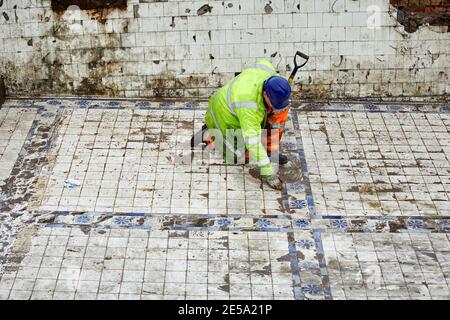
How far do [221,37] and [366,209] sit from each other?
2.81 m

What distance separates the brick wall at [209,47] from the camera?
7949 millimetres

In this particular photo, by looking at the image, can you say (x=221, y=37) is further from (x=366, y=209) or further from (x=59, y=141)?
(x=366, y=209)

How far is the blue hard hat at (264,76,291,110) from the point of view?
6.34m

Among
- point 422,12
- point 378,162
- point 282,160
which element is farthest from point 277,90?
point 422,12

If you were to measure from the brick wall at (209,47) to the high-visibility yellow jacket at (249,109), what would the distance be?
132cm

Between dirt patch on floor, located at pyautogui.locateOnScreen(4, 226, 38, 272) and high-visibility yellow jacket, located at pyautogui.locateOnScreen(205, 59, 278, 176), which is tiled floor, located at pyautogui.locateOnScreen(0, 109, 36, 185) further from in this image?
high-visibility yellow jacket, located at pyautogui.locateOnScreen(205, 59, 278, 176)

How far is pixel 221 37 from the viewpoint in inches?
316

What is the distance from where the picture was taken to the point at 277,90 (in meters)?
6.34

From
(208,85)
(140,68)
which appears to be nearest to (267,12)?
(208,85)

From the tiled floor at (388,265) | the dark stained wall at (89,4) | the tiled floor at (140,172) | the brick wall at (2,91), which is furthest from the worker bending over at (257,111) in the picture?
the brick wall at (2,91)

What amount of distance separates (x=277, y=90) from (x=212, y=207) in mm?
1314

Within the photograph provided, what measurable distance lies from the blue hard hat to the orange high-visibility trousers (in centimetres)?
38

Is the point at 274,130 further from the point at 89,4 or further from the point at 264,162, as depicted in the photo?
the point at 89,4

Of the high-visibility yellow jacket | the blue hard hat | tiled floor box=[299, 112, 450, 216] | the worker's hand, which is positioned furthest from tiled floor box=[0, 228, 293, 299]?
the blue hard hat
